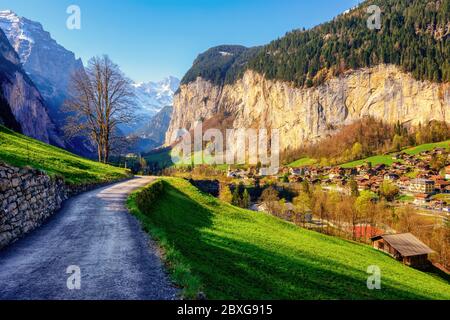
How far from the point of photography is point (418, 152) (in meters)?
168

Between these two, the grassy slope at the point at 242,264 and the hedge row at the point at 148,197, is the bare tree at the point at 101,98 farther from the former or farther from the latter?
the grassy slope at the point at 242,264

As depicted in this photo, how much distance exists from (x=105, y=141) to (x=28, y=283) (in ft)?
121

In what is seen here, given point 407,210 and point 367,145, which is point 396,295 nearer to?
point 407,210

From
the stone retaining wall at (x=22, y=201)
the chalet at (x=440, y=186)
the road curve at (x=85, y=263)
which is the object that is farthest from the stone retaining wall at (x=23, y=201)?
the chalet at (x=440, y=186)

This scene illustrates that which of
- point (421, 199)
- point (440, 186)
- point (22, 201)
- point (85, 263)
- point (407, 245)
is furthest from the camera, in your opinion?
point (440, 186)

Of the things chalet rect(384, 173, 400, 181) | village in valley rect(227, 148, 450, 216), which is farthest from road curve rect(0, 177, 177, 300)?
chalet rect(384, 173, 400, 181)

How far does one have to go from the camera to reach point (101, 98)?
42.4m

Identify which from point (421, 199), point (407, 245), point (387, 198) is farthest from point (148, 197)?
point (421, 199)

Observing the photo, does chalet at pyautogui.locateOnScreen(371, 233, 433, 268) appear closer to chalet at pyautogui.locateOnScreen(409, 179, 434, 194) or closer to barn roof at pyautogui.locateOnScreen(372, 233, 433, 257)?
barn roof at pyautogui.locateOnScreen(372, 233, 433, 257)

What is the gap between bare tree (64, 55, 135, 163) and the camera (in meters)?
40.4

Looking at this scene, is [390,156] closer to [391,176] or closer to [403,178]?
[391,176]

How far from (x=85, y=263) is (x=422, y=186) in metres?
150

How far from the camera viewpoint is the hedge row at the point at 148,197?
19.9 m
